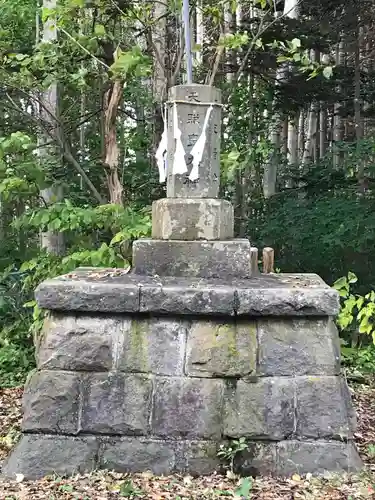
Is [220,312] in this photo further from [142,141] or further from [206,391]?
[142,141]

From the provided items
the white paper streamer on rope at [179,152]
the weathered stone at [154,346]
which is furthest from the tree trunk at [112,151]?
the weathered stone at [154,346]

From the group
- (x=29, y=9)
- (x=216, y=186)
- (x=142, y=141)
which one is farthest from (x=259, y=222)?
(x=216, y=186)

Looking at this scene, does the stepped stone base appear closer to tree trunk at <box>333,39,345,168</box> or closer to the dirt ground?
the dirt ground

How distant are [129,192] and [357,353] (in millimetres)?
3555

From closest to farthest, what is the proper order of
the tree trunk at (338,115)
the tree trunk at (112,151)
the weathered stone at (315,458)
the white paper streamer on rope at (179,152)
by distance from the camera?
the weathered stone at (315,458), the white paper streamer on rope at (179,152), the tree trunk at (112,151), the tree trunk at (338,115)

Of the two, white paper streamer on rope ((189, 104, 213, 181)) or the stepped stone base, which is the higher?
white paper streamer on rope ((189, 104, 213, 181))

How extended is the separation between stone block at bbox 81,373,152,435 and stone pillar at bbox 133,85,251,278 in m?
0.78

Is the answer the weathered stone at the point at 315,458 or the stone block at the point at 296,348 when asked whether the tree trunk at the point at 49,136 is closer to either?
the stone block at the point at 296,348

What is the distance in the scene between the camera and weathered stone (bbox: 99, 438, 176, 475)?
11.5ft

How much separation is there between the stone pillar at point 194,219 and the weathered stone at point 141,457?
111 cm

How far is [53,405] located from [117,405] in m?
0.40

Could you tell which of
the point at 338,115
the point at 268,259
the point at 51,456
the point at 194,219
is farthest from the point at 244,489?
the point at 338,115

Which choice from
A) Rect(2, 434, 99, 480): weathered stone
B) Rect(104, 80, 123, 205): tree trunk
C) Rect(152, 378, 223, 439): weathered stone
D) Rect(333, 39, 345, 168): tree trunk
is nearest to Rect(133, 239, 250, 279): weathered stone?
Rect(152, 378, 223, 439): weathered stone

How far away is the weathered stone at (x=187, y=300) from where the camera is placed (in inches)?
138
